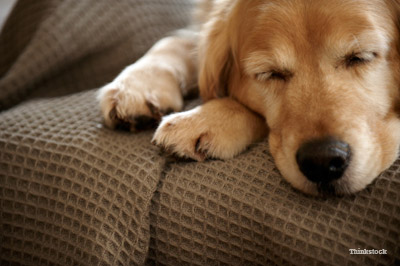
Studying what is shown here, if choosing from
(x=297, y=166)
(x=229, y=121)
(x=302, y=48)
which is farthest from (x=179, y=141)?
(x=302, y=48)

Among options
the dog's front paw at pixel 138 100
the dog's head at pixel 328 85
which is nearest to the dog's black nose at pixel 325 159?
the dog's head at pixel 328 85

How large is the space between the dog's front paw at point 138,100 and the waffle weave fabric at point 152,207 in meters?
0.06

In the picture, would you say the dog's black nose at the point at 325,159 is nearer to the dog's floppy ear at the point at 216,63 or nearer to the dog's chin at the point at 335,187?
the dog's chin at the point at 335,187

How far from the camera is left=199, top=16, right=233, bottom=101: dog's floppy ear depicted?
169 centimetres

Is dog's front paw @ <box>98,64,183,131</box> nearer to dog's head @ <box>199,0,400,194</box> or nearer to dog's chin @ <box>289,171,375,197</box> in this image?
dog's head @ <box>199,0,400,194</box>

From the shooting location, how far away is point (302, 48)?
1.30m

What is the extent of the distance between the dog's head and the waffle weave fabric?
0.07 meters

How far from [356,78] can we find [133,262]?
1.01m

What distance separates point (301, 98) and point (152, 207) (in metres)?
0.66

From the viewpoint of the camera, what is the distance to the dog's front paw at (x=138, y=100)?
1470mm

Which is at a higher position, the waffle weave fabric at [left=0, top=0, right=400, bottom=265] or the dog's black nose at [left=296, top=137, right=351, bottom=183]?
the dog's black nose at [left=296, top=137, right=351, bottom=183]

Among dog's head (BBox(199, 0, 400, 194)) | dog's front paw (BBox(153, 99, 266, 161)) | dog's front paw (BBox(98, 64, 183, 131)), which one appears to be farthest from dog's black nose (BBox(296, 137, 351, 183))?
dog's front paw (BBox(98, 64, 183, 131))

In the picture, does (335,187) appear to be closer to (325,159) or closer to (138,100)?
(325,159)

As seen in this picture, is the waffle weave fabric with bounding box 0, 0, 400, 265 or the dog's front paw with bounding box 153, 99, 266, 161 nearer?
the waffle weave fabric with bounding box 0, 0, 400, 265
